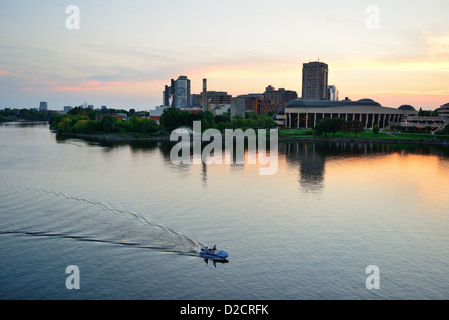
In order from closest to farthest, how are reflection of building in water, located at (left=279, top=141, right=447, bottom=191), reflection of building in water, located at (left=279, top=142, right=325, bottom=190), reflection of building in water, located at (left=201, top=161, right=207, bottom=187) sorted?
1. reflection of building in water, located at (left=201, top=161, right=207, bottom=187)
2. reflection of building in water, located at (left=279, top=142, right=325, bottom=190)
3. reflection of building in water, located at (left=279, top=141, right=447, bottom=191)

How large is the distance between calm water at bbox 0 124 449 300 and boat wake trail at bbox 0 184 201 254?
0.15 meters

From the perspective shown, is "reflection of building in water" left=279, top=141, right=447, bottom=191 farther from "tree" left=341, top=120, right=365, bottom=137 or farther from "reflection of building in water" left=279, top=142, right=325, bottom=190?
"tree" left=341, top=120, right=365, bottom=137

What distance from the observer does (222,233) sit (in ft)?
162

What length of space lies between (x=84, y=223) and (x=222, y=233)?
1861cm

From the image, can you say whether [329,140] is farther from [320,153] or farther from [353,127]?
[320,153]

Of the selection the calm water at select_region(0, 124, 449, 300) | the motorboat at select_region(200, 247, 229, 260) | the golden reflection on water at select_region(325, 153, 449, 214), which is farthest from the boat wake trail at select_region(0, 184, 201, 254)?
the golden reflection on water at select_region(325, 153, 449, 214)

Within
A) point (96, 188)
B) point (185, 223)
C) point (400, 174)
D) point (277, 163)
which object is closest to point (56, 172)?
point (96, 188)

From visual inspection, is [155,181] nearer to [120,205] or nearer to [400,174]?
[120,205]

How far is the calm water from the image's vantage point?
35875 millimetres

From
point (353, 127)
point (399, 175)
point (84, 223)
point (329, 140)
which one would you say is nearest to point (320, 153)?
point (399, 175)

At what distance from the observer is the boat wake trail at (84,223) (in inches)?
1781

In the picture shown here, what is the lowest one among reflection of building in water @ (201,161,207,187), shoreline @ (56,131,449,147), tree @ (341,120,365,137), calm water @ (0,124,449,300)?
calm water @ (0,124,449,300)

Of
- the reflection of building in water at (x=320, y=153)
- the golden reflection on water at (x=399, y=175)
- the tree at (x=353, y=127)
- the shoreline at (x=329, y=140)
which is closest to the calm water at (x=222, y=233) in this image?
the golden reflection on water at (x=399, y=175)

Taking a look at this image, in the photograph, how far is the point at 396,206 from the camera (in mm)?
64875
